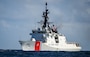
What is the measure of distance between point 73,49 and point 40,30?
50.3ft

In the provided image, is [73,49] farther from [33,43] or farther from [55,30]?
[33,43]

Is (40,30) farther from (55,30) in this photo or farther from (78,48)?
(78,48)

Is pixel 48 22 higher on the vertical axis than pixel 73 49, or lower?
higher

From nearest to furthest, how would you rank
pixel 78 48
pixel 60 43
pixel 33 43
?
pixel 33 43 → pixel 60 43 → pixel 78 48

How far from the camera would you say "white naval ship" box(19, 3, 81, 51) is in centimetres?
11175

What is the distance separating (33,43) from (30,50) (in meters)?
2.13

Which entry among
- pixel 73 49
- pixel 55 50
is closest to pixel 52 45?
pixel 55 50

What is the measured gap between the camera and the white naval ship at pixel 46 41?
4400 inches

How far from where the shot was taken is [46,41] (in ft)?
374

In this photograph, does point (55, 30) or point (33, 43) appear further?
point (55, 30)

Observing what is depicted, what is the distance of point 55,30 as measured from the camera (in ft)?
396

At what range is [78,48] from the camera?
422 feet

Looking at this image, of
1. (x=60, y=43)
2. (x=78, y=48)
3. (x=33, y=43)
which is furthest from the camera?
(x=78, y=48)

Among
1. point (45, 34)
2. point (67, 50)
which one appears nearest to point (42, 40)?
point (45, 34)
